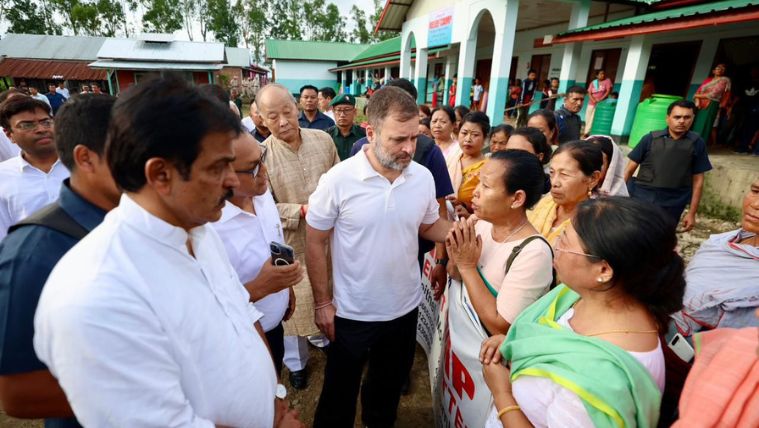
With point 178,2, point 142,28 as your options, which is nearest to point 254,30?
point 178,2

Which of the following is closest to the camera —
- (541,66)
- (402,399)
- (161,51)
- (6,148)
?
(402,399)

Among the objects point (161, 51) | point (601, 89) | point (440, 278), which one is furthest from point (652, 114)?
point (161, 51)

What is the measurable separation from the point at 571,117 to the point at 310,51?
32.9m

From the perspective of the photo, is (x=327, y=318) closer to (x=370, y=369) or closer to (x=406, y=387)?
(x=370, y=369)

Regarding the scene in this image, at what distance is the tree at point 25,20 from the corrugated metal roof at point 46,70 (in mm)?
26376

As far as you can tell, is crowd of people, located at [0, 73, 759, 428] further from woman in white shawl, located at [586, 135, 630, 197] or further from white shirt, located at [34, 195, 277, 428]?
woman in white shawl, located at [586, 135, 630, 197]

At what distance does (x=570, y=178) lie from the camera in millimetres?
2324

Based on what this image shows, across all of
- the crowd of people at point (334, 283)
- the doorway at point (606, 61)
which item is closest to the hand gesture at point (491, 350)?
the crowd of people at point (334, 283)

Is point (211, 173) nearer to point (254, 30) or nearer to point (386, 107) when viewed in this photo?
point (386, 107)

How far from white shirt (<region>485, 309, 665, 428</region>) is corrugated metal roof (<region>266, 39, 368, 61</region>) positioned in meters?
35.6

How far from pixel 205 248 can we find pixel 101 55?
2702cm

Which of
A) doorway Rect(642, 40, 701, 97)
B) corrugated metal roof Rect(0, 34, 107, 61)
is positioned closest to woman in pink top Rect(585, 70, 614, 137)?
doorway Rect(642, 40, 701, 97)

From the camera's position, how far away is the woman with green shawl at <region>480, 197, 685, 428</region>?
3.54 ft

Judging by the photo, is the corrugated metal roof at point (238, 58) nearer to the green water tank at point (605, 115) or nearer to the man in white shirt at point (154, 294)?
the green water tank at point (605, 115)
